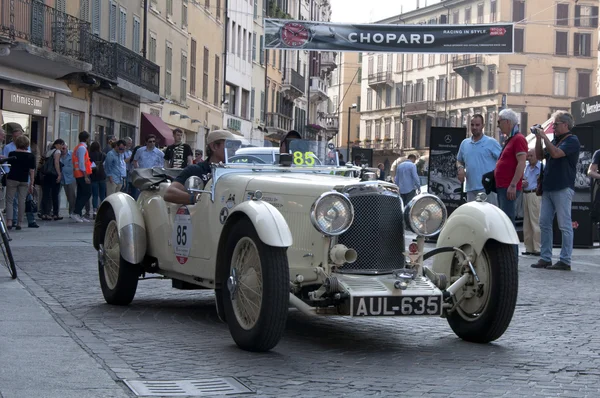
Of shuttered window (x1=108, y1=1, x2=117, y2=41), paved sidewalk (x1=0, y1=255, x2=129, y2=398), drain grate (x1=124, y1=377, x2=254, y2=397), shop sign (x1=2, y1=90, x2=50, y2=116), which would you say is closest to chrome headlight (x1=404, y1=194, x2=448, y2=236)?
drain grate (x1=124, y1=377, x2=254, y2=397)

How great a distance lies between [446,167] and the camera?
2211 centimetres

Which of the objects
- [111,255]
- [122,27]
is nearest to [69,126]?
[122,27]

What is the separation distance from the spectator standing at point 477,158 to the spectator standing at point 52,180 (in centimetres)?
1133

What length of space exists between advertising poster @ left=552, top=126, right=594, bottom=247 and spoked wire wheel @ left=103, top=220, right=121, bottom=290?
11.2 m

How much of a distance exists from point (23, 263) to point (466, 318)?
660cm

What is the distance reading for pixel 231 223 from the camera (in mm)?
7586

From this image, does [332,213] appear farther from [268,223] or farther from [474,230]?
[474,230]

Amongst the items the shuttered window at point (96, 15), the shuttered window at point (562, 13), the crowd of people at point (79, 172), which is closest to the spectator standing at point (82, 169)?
the crowd of people at point (79, 172)

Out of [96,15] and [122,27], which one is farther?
[122,27]

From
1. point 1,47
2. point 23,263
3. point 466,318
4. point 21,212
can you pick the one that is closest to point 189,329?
point 466,318

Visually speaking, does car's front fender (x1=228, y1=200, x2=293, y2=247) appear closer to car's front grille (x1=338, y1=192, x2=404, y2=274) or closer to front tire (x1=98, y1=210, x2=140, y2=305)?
car's front grille (x1=338, y1=192, x2=404, y2=274)

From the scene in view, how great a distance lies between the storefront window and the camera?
31609mm

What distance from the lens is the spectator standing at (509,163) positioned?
1302cm

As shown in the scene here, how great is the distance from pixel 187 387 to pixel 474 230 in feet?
9.18
